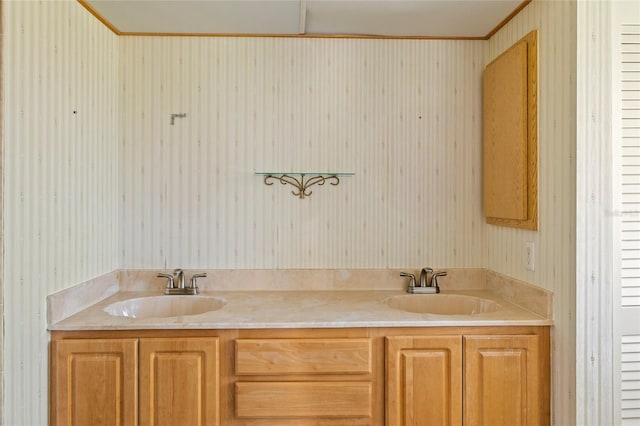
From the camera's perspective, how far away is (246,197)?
2312mm

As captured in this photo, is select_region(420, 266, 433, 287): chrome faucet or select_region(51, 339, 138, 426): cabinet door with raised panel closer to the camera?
select_region(51, 339, 138, 426): cabinet door with raised panel

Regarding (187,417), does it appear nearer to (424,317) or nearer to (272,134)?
(424,317)

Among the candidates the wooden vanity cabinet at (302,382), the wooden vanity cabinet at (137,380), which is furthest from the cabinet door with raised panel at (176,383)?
the wooden vanity cabinet at (302,382)

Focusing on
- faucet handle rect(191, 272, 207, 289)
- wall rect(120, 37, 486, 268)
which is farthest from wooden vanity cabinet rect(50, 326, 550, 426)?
wall rect(120, 37, 486, 268)

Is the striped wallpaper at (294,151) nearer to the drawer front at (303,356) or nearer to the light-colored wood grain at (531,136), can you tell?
the light-colored wood grain at (531,136)

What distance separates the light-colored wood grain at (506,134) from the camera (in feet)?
6.20

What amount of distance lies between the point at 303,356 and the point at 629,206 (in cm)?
134

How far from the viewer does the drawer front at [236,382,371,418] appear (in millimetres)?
1686

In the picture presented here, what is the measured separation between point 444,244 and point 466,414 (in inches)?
35.7

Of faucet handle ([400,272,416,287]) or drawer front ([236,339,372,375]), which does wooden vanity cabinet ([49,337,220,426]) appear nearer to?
drawer front ([236,339,372,375])

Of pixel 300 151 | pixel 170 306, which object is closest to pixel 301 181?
pixel 300 151

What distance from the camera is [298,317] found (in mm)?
1770

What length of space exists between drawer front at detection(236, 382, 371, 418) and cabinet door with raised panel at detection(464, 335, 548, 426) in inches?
16.5

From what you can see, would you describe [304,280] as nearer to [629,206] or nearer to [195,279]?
[195,279]
